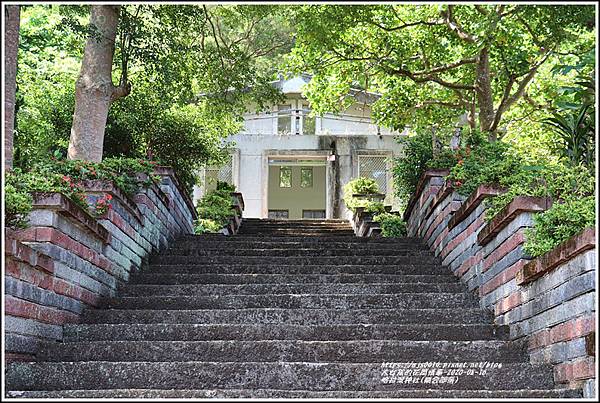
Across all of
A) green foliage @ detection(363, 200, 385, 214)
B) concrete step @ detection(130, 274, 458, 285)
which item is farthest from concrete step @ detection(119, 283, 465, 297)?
green foliage @ detection(363, 200, 385, 214)

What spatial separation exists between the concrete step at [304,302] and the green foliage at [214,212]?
5.11 metres

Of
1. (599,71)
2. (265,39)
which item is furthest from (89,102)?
(265,39)

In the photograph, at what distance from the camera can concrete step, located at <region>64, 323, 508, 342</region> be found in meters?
5.55

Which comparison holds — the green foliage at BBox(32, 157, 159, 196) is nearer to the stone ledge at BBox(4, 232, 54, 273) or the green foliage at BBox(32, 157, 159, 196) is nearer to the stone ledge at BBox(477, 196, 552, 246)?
the stone ledge at BBox(4, 232, 54, 273)

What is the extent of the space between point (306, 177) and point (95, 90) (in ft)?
54.1

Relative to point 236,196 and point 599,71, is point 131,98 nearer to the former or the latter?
point 236,196

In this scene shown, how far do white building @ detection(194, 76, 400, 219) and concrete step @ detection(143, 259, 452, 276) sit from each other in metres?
10.7

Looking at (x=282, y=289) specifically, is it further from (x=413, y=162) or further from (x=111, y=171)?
(x=413, y=162)

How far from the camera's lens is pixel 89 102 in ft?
28.0

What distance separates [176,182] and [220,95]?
8.01 feet

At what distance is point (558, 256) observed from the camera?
4.38 metres

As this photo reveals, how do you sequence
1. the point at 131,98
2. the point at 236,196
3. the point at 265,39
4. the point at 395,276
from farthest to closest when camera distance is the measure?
the point at 265,39 < the point at 236,196 < the point at 131,98 < the point at 395,276

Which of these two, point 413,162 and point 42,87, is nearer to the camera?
point 413,162

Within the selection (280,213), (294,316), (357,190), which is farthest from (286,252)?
(280,213)
